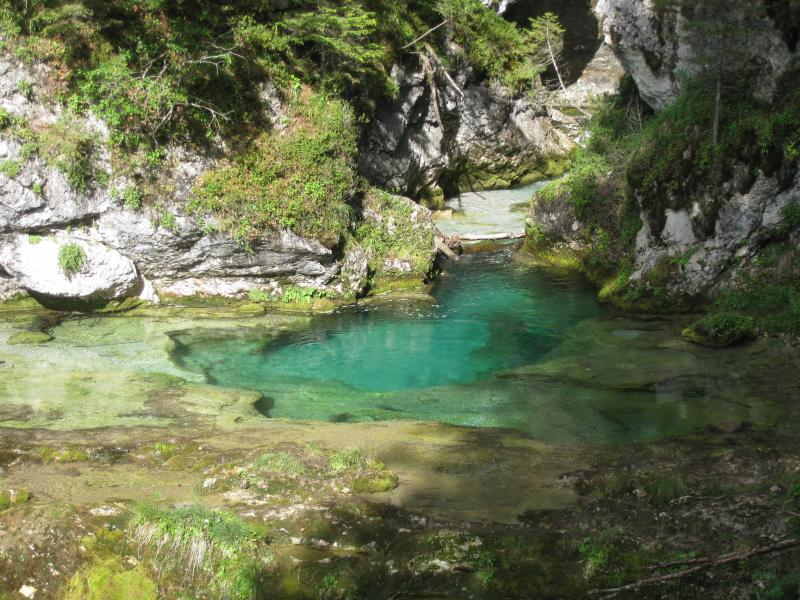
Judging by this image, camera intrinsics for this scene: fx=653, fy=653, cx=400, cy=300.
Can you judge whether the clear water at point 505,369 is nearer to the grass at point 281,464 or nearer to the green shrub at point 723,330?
the green shrub at point 723,330

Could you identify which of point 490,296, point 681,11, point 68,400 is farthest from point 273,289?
point 681,11

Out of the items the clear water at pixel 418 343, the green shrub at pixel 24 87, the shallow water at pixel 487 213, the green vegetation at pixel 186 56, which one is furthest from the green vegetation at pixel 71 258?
the shallow water at pixel 487 213

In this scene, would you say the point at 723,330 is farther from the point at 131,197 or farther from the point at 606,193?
the point at 131,197

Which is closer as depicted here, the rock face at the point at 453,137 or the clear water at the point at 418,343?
the clear water at the point at 418,343

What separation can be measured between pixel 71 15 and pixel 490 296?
11360 millimetres

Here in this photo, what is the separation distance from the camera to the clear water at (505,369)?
31.4 feet

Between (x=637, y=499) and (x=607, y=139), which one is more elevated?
(x=607, y=139)

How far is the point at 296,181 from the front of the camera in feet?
51.3

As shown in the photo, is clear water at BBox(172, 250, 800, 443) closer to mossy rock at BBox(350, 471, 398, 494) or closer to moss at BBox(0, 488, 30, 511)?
mossy rock at BBox(350, 471, 398, 494)

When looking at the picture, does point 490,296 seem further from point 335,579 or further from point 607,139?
point 335,579

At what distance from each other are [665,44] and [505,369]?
8943 mm

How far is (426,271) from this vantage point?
17203 millimetres

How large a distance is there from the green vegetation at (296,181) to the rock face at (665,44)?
701 cm

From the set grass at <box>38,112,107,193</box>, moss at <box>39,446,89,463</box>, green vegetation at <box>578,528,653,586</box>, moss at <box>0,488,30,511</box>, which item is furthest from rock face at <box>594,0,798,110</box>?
moss at <box>0,488,30,511</box>
